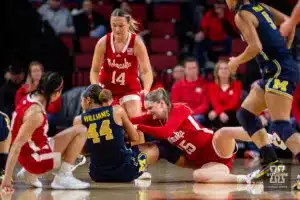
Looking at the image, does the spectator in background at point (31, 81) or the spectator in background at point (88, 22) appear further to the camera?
the spectator in background at point (88, 22)

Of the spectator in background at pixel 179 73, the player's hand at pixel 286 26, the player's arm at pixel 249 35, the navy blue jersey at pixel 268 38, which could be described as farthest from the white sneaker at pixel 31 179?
the spectator in background at pixel 179 73

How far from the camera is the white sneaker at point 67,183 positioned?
7.74 meters

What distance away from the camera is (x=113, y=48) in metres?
8.96

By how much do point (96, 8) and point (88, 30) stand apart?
2.04ft

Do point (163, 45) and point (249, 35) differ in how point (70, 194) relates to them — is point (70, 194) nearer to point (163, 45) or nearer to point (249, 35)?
point (249, 35)

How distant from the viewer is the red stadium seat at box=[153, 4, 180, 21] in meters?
14.8

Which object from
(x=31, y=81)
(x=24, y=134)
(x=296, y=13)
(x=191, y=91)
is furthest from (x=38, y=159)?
Result: (x=191, y=91)

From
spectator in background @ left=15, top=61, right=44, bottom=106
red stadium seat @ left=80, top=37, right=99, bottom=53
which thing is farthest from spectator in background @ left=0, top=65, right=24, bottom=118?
red stadium seat @ left=80, top=37, right=99, bottom=53

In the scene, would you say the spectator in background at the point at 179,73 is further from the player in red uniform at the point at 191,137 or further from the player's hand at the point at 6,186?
A: the player's hand at the point at 6,186

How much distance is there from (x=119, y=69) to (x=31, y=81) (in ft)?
8.37

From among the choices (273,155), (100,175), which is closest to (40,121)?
(100,175)

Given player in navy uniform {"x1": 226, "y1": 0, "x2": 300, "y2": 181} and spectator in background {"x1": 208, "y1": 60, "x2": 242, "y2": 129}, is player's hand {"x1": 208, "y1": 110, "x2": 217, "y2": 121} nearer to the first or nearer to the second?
spectator in background {"x1": 208, "y1": 60, "x2": 242, "y2": 129}

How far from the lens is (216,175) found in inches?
320

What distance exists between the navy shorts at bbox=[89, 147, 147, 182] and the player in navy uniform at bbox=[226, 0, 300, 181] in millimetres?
1045
